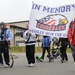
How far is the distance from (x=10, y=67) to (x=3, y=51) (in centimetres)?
69

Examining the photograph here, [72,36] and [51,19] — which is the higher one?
[51,19]

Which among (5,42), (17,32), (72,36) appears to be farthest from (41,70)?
(17,32)

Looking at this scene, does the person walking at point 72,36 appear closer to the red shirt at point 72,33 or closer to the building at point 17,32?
the red shirt at point 72,33

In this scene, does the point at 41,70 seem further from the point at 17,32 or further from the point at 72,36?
the point at 17,32

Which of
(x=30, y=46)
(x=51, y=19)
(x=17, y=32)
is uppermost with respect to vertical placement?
(x=51, y=19)

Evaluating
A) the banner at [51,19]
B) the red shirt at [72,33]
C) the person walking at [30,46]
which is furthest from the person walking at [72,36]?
the person walking at [30,46]

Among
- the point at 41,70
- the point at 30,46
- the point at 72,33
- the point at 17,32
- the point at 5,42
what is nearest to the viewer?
the point at 72,33

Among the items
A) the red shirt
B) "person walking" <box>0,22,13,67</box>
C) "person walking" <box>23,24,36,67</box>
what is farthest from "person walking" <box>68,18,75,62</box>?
"person walking" <box>0,22,13,67</box>

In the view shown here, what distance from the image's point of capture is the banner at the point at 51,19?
12416 millimetres

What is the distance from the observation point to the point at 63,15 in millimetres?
12523

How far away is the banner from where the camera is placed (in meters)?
12.4

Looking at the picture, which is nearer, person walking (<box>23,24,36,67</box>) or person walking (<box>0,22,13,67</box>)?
person walking (<box>0,22,13,67</box>)

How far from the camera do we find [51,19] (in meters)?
12.8

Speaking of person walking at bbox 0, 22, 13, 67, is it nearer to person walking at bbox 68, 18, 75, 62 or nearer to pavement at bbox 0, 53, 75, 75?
pavement at bbox 0, 53, 75, 75
